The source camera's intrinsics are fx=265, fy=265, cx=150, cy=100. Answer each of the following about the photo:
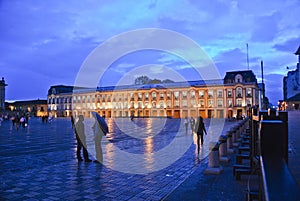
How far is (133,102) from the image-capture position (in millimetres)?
85375

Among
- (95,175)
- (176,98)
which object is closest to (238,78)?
(176,98)

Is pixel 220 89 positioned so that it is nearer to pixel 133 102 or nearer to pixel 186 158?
pixel 133 102

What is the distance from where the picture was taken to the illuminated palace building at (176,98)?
2803 inches

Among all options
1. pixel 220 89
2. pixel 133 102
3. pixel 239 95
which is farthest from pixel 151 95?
pixel 239 95

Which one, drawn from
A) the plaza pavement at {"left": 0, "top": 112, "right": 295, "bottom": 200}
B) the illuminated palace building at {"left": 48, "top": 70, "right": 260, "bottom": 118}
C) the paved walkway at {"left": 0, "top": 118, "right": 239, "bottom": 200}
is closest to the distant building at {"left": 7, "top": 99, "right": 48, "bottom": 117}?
the illuminated palace building at {"left": 48, "top": 70, "right": 260, "bottom": 118}

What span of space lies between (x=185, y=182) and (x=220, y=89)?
70.1 metres

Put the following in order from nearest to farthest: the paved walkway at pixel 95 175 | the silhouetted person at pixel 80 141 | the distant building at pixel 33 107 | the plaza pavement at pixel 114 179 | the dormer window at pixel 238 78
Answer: the plaza pavement at pixel 114 179
the paved walkway at pixel 95 175
the silhouetted person at pixel 80 141
the dormer window at pixel 238 78
the distant building at pixel 33 107

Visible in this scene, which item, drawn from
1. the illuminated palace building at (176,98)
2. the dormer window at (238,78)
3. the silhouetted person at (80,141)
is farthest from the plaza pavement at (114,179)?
the dormer window at (238,78)

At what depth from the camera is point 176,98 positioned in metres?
79.1

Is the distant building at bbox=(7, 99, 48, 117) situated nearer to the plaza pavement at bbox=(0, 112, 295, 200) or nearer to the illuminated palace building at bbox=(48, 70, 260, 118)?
the illuminated palace building at bbox=(48, 70, 260, 118)

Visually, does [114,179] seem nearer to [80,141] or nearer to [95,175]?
[95,175]

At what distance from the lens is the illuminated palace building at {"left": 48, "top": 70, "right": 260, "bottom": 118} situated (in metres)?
71.2

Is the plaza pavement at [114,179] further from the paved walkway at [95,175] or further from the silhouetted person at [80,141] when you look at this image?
the silhouetted person at [80,141]

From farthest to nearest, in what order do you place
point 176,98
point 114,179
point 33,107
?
point 33,107 → point 176,98 → point 114,179
